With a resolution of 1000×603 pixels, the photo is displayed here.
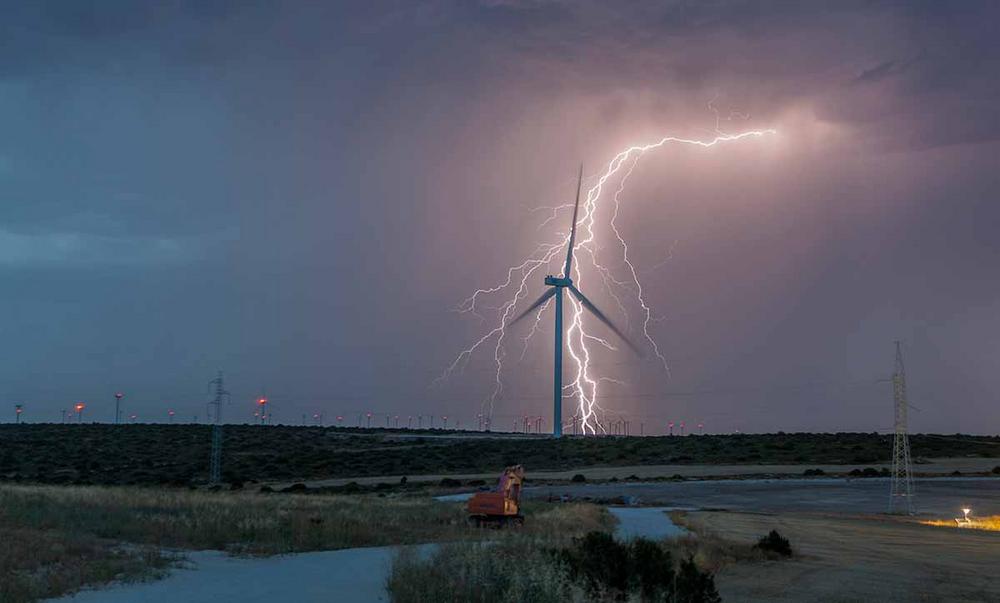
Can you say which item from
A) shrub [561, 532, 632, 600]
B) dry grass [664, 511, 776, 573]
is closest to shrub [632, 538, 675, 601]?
shrub [561, 532, 632, 600]

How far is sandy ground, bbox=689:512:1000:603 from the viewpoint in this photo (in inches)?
671

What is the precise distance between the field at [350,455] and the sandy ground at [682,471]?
2.76 meters

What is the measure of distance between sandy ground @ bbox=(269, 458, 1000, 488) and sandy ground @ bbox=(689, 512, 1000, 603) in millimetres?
31972

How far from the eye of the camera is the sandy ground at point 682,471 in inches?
2635

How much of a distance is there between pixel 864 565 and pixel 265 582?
13526 mm

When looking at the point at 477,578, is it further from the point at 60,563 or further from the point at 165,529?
the point at 165,529

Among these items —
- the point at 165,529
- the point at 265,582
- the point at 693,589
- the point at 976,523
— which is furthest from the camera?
the point at 976,523

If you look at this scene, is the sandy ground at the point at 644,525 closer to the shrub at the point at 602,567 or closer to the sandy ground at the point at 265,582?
the shrub at the point at 602,567

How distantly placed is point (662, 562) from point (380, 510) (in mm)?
16291

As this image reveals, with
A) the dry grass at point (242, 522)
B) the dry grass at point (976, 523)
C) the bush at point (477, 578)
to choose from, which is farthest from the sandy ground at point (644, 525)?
the dry grass at point (976, 523)

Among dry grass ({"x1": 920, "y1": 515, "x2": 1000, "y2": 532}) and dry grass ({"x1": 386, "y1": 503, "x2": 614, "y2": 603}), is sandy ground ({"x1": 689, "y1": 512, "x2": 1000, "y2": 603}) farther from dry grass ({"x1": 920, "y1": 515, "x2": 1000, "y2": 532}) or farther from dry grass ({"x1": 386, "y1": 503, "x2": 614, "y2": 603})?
dry grass ({"x1": 386, "y1": 503, "x2": 614, "y2": 603})

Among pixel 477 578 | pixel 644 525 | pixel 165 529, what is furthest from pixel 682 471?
pixel 477 578

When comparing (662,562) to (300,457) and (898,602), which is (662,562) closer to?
(898,602)

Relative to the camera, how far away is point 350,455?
92.4m
